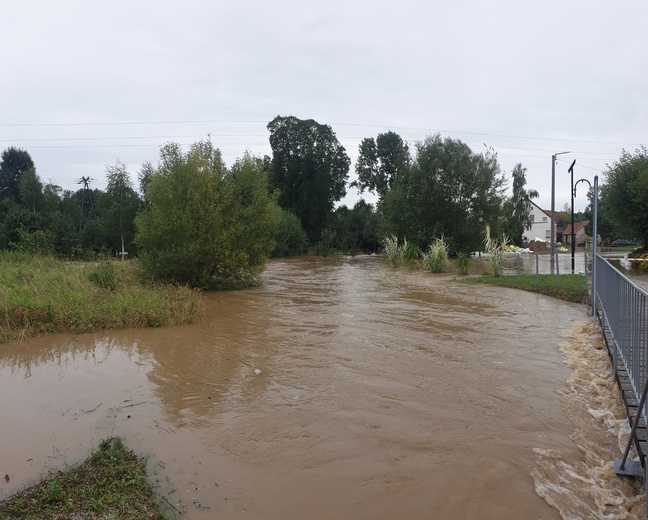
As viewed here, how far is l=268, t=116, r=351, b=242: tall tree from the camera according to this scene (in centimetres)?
5528

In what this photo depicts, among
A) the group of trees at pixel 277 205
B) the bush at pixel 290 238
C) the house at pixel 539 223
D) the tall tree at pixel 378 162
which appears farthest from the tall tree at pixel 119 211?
the house at pixel 539 223

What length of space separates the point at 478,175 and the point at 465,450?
32992mm

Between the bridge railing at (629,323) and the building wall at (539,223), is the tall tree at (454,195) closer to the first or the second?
the bridge railing at (629,323)

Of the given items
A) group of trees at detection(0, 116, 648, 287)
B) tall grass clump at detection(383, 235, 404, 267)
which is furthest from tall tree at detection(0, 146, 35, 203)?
tall grass clump at detection(383, 235, 404, 267)

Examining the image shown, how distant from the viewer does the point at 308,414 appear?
5.70 metres

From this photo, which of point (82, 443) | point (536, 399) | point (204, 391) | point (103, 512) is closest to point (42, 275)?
point (204, 391)

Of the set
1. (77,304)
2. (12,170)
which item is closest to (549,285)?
(77,304)

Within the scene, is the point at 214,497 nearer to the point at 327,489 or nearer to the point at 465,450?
the point at 327,489

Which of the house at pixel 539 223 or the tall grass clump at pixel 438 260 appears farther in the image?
the house at pixel 539 223

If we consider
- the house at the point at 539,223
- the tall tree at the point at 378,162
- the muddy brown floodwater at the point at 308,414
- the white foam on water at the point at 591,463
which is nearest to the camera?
the white foam on water at the point at 591,463

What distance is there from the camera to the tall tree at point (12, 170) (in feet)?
165

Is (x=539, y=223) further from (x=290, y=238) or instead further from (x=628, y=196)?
(x=628, y=196)

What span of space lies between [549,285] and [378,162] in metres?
56.5

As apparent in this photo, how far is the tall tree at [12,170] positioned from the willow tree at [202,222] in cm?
4097
